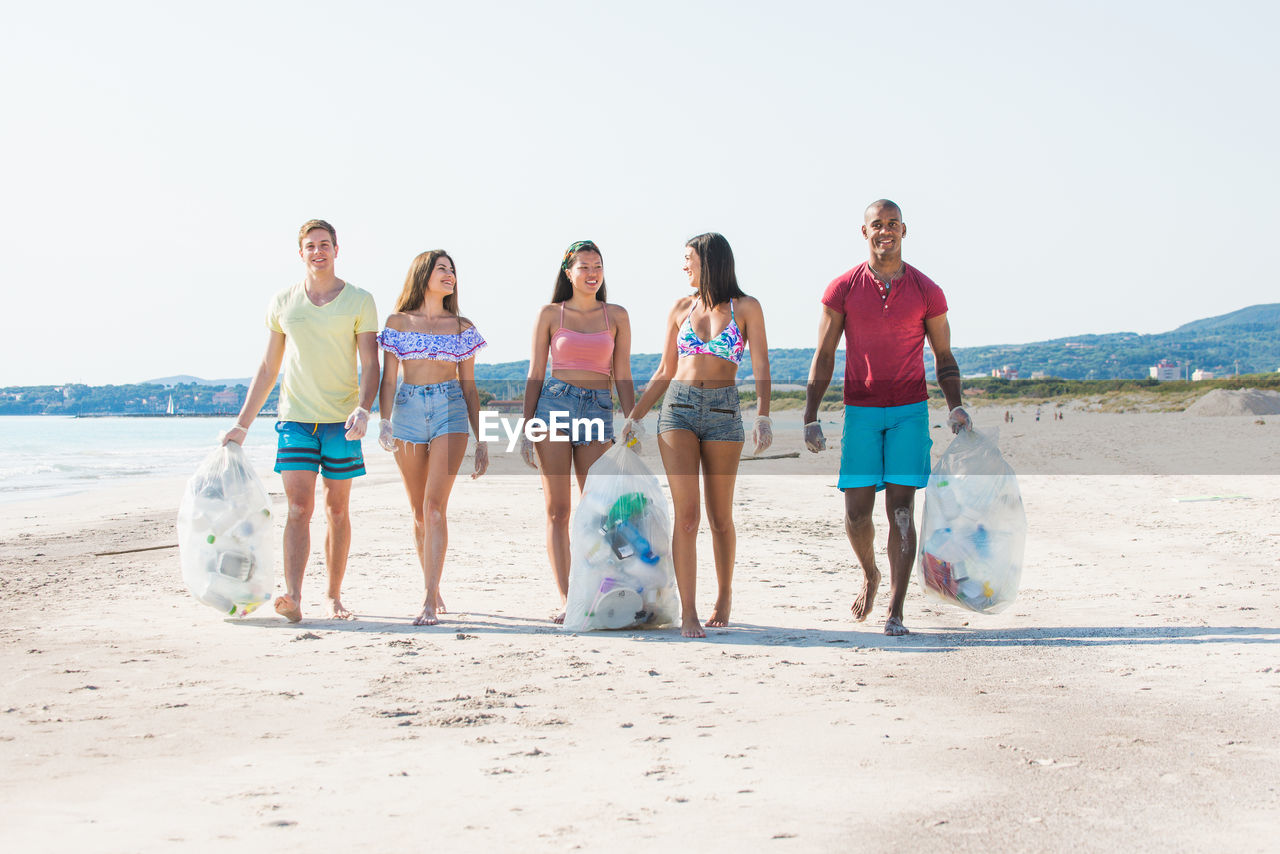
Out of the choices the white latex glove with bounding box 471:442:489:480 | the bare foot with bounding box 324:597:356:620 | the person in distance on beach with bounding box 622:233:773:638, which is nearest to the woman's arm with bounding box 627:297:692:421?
the person in distance on beach with bounding box 622:233:773:638

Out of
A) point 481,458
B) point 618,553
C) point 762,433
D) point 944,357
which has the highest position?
point 944,357

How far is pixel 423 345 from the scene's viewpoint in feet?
17.1

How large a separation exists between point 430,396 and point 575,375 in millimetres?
703

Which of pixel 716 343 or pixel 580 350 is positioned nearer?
pixel 716 343

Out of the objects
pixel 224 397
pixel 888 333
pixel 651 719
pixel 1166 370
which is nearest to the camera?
pixel 651 719

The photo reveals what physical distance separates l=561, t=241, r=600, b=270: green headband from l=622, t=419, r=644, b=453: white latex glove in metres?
0.83

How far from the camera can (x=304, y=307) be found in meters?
5.26

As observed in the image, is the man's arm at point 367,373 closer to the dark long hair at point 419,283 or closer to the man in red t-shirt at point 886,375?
the dark long hair at point 419,283

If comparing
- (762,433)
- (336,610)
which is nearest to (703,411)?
(762,433)

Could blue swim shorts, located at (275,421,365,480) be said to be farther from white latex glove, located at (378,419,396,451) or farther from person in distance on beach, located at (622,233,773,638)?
person in distance on beach, located at (622,233,773,638)

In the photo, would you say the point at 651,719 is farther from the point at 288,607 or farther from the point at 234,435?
the point at 234,435

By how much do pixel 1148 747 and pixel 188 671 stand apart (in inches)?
132

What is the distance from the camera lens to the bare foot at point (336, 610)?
5.35m

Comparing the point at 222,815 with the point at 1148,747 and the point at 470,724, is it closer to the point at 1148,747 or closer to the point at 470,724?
the point at 470,724
